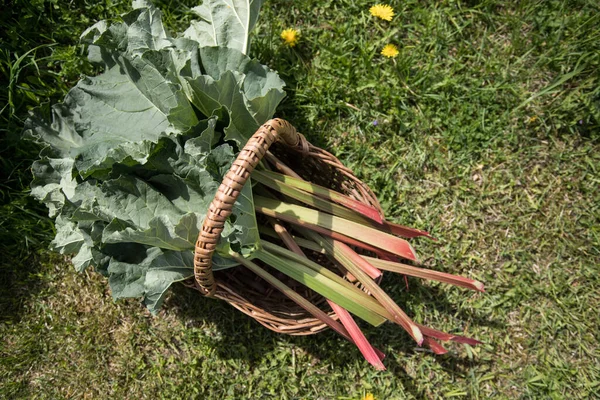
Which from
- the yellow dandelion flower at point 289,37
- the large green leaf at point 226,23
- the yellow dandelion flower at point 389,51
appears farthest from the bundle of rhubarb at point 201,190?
the yellow dandelion flower at point 389,51

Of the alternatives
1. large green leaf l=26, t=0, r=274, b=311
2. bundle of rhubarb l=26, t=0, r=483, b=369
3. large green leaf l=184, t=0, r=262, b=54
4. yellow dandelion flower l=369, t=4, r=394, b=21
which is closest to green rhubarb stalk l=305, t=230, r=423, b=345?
bundle of rhubarb l=26, t=0, r=483, b=369

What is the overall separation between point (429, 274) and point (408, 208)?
0.55 m

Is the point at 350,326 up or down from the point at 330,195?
down

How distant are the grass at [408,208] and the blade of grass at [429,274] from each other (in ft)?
1.20

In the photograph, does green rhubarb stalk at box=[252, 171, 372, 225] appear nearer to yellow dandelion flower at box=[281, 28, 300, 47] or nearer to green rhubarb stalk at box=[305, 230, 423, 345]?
green rhubarb stalk at box=[305, 230, 423, 345]

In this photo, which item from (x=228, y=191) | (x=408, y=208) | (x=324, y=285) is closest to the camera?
(x=228, y=191)

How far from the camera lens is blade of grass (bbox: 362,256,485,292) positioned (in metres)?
2.17

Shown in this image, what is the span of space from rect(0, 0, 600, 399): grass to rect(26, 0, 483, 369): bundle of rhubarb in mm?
395

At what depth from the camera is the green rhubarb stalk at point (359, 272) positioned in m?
2.17

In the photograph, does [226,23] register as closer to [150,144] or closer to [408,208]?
[150,144]

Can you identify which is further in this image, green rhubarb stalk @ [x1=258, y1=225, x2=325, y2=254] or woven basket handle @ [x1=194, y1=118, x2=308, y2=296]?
green rhubarb stalk @ [x1=258, y1=225, x2=325, y2=254]

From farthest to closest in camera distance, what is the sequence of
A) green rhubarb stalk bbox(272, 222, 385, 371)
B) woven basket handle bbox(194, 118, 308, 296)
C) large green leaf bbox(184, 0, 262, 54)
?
large green leaf bbox(184, 0, 262, 54), green rhubarb stalk bbox(272, 222, 385, 371), woven basket handle bbox(194, 118, 308, 296)

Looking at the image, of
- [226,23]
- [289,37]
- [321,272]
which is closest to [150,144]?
[226,23]

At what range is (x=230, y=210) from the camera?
68.4 inches
